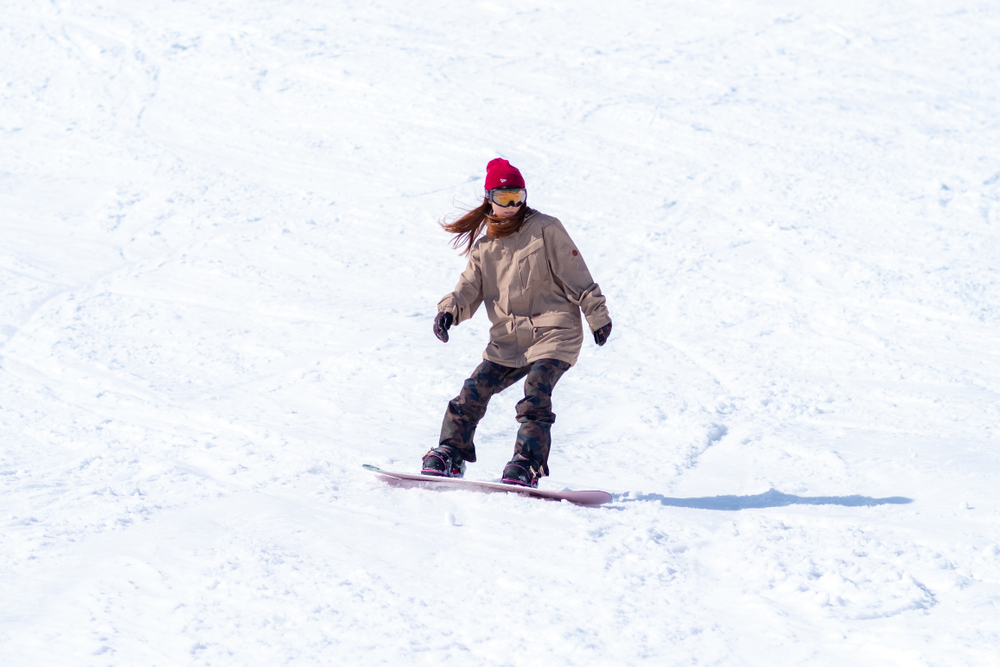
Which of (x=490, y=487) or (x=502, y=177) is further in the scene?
(x=502, y=177)

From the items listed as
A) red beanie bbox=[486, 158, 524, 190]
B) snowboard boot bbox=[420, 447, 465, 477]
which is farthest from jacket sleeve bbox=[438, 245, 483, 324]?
snowboard boot bbox=[420, 447, 465, 477]

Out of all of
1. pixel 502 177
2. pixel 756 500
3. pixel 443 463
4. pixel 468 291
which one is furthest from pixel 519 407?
pixel 756 500

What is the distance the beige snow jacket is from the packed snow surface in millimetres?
747

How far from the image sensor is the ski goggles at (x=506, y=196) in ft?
13.3

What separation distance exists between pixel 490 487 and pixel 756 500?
1260 millimetres

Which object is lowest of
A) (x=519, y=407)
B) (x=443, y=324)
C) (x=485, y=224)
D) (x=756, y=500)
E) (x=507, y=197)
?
(x=756, y=500)

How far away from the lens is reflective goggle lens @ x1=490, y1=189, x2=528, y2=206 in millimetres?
4066

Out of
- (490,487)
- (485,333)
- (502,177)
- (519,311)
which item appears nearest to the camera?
(490,487)

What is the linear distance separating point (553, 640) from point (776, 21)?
13881 mm

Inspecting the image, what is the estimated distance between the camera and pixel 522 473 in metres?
3.98

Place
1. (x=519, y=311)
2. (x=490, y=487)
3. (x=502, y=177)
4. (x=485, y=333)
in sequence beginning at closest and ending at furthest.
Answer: (x=490, y=487), (x=502, y=177), (x=519, y=311), (x=485, y=333)

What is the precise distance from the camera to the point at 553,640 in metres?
2.56

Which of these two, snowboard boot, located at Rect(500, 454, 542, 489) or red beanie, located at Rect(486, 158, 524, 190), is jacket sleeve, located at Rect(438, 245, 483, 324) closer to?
red beanie, located at Rect(486, 158, 524, 190)

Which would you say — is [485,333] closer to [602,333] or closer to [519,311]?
[519,311]
